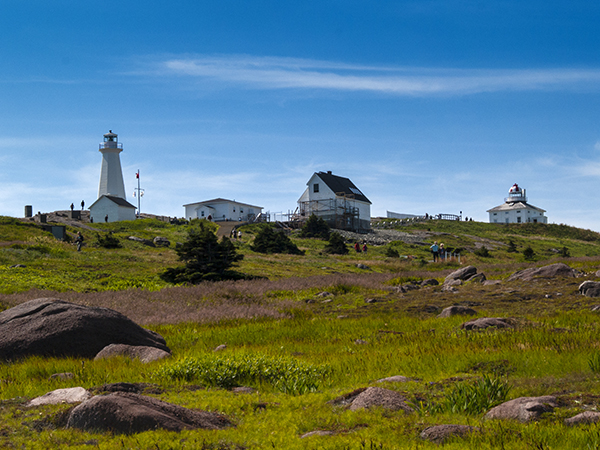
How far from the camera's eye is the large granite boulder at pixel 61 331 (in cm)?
1020

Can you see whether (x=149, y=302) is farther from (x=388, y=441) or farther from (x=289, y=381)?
(x=388, y=441)

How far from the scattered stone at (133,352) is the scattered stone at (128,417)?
4034 mm

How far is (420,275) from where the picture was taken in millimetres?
28719

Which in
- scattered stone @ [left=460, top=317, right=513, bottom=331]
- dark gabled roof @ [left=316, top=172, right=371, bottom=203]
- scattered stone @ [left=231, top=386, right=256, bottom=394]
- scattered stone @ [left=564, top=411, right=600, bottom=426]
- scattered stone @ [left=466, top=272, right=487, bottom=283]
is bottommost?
scattered stone @ [left=231, top=386, right=256, bottom=394]

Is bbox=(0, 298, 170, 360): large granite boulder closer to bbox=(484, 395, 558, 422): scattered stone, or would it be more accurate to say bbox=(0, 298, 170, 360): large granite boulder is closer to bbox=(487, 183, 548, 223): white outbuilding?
bbox=(484, 395, 558, 422): scattered stone

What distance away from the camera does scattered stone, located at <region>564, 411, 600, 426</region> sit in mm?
5129

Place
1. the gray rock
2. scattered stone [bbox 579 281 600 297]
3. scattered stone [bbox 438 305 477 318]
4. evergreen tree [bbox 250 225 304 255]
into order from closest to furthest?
scattered stone [bbox 438 305 477 318], scattered stone [bbox 579 281 600 297], the gray rock, evergreen tree [bbox 250 225 304 255]

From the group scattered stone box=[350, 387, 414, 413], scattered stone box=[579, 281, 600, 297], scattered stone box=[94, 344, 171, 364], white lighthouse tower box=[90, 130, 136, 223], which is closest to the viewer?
scattered stone box=[350, 387, 414, 413]

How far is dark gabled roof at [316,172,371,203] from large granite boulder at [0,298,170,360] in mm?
77845

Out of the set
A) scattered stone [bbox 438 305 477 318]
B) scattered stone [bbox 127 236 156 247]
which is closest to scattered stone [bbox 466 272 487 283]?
scattered stone [bbox 438 305 477 318]

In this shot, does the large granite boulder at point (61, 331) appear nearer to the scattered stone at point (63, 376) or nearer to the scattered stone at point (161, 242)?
the scattered stone at point (63, 376)

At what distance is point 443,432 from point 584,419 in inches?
57.3

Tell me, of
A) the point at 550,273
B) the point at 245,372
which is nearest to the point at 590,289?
the point at 550,273

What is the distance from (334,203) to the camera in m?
87.6
